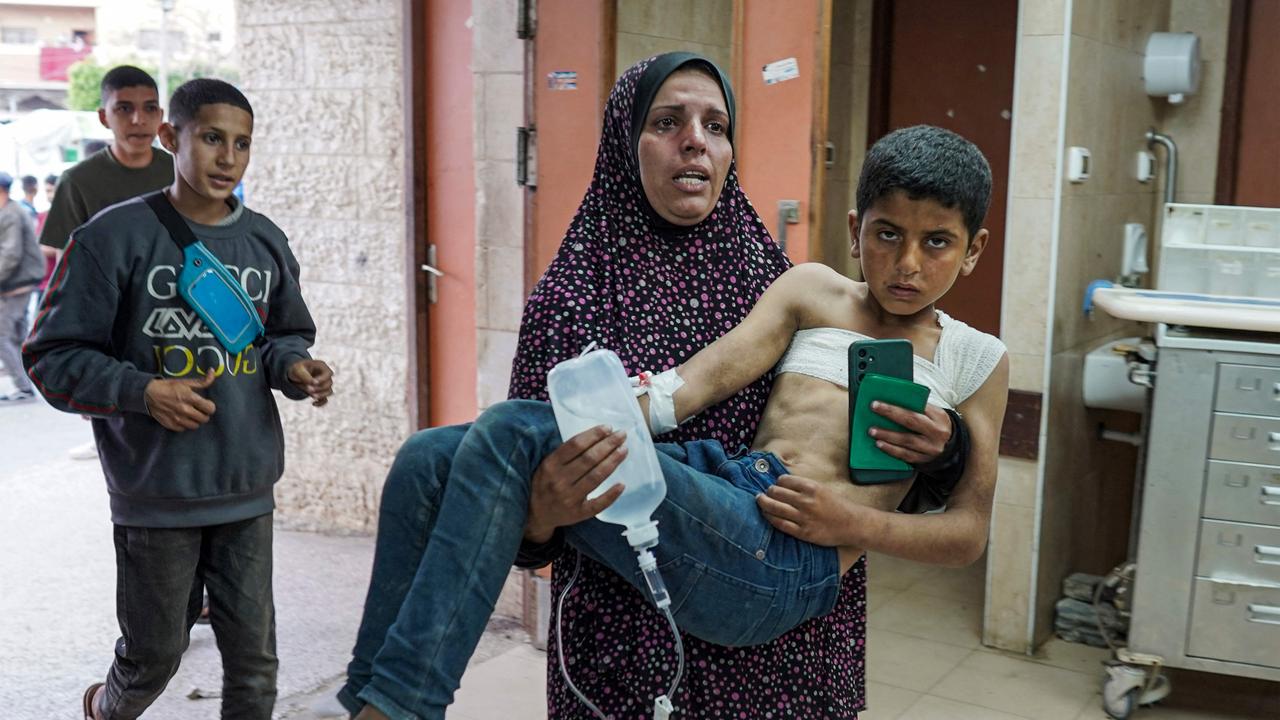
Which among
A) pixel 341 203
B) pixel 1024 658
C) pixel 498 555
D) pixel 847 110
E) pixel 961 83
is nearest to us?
pixel 498 555

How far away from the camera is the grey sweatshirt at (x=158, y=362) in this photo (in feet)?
7.02

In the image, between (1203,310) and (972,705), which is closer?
(1203,310)

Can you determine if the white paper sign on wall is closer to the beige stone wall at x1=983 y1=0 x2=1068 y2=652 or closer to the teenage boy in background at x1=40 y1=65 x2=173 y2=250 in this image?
the beige stone wall at x1=983 y1=0 x2=1068 y2=652

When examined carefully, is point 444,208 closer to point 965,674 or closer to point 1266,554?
point 965,674

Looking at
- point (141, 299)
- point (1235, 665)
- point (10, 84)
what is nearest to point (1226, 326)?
point (1235, 665)

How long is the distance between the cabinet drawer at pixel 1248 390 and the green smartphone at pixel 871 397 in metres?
2.04

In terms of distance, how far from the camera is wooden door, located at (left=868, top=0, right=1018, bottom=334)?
470 centimetres

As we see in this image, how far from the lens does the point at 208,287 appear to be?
2.26 metres

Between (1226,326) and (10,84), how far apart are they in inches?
1133

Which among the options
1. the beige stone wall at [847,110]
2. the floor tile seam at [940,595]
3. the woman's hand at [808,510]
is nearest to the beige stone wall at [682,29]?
the beige stone wall at [847,110]

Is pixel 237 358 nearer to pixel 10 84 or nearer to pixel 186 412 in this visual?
pixel 186 412

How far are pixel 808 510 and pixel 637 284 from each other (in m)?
0.41

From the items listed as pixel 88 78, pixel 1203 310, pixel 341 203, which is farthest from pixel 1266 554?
pixel 88 78

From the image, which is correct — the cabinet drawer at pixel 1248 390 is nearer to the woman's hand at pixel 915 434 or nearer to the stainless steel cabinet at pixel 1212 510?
the stainless steel cabinet at pixel 1212 510
